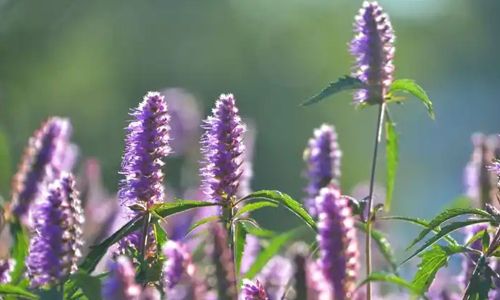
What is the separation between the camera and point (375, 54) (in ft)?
10.1

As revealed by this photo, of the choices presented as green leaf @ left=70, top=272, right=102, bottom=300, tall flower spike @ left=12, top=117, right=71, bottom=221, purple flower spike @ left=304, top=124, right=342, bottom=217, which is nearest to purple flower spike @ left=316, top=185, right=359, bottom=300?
green leaf @ left=70, top=272, right=102, bottom=300

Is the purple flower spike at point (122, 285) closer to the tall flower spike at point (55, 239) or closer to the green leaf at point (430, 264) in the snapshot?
the tall flower spike at point (55, 239)

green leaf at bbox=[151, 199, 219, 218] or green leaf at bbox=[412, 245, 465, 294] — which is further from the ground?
green leaf at bbox=[151, 199, 219, 218]

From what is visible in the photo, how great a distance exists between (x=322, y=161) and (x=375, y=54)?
0.59m

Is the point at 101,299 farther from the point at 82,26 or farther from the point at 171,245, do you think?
the point at 82,26

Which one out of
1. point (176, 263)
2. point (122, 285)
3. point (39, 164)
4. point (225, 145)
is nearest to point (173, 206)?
point (225, 145)

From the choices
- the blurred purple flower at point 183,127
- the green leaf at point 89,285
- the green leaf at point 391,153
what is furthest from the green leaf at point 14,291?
the blurred purple flower at point 183,127

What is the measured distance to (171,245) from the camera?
2.24 m

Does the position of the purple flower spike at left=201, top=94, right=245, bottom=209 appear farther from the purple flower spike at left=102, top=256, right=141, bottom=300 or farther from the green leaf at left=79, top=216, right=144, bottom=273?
the purple flower spike at left=102, top=256, right=141, bottom=300

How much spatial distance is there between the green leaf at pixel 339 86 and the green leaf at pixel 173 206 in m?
0.37

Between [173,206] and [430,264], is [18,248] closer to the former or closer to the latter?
[173,206]

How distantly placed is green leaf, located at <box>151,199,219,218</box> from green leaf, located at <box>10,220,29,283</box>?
1.69ft

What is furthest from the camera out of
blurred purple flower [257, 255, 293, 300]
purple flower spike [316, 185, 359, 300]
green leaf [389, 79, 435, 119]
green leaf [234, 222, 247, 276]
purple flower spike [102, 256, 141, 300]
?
blurred purple flower [257, 255, 293, 300]

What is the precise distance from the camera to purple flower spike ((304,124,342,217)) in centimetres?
359
